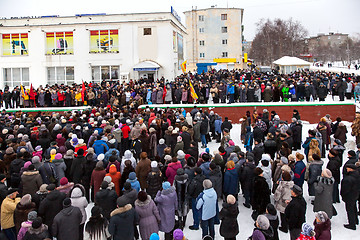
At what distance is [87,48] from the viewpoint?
31.5m

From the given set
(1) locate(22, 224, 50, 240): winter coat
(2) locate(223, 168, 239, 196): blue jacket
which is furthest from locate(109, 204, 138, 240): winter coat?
(2) locate(223, 168, 239, 196): blue jacket

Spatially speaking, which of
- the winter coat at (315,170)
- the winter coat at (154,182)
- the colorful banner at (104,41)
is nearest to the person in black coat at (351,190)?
the winter coat at (315,170)

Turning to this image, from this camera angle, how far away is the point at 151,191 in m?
7.73

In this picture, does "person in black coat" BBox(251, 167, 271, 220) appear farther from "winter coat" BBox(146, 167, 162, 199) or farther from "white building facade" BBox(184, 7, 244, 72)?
"white building facade" BBox(184, 7, 244, 72)

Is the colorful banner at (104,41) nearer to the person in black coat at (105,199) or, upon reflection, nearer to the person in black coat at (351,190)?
the person in black coat at (105,199)

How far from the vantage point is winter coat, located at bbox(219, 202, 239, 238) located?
611cm

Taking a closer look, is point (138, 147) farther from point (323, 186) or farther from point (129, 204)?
point (323, 186)

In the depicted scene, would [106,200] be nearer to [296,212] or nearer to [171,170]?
[171,170]

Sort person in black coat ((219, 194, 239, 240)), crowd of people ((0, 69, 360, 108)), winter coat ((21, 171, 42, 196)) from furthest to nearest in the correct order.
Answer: crowd of people ((0, 69, 360, 108)) → winter coat ((21, 171, 42, 196)) → person in black coat ((219, 194, 239, 240))

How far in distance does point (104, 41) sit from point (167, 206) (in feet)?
90.8

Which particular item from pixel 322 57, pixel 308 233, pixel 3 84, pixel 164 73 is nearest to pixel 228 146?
pixel 308 233

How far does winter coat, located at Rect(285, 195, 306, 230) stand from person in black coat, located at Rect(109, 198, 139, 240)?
3.18 metres

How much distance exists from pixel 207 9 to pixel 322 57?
2459 inches

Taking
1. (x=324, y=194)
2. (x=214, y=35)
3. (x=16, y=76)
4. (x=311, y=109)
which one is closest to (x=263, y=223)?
(x=324, y=194)
